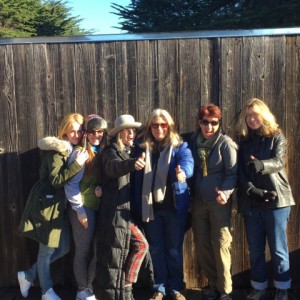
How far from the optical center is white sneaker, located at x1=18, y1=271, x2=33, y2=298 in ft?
12.7

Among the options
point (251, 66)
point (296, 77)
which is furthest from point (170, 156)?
point (296, 77)

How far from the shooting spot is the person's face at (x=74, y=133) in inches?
146

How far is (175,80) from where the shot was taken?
4.01 metres

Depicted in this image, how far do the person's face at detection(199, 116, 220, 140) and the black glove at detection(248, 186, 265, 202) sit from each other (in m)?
0.59

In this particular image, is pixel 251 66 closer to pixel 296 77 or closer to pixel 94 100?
pixel 296 77

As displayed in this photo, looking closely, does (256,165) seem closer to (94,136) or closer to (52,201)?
(94,136)

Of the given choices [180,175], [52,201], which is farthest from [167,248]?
[52,201]

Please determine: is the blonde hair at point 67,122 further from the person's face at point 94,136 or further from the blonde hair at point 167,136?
the blonde hair at point 167,136

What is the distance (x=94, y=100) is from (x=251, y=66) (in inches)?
60.5

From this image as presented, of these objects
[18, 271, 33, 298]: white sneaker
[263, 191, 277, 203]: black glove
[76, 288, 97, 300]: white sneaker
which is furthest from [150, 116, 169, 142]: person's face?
[18, 271, 33, 298]: white sneaker

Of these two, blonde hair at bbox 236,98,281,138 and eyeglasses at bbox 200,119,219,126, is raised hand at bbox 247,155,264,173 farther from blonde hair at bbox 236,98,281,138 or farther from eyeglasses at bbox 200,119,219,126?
eyeglasses at bbox 200,119,219,126

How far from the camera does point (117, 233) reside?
138 inches

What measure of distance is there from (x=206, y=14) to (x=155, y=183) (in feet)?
62.5

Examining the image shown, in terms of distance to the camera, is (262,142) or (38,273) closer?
(262,142)
